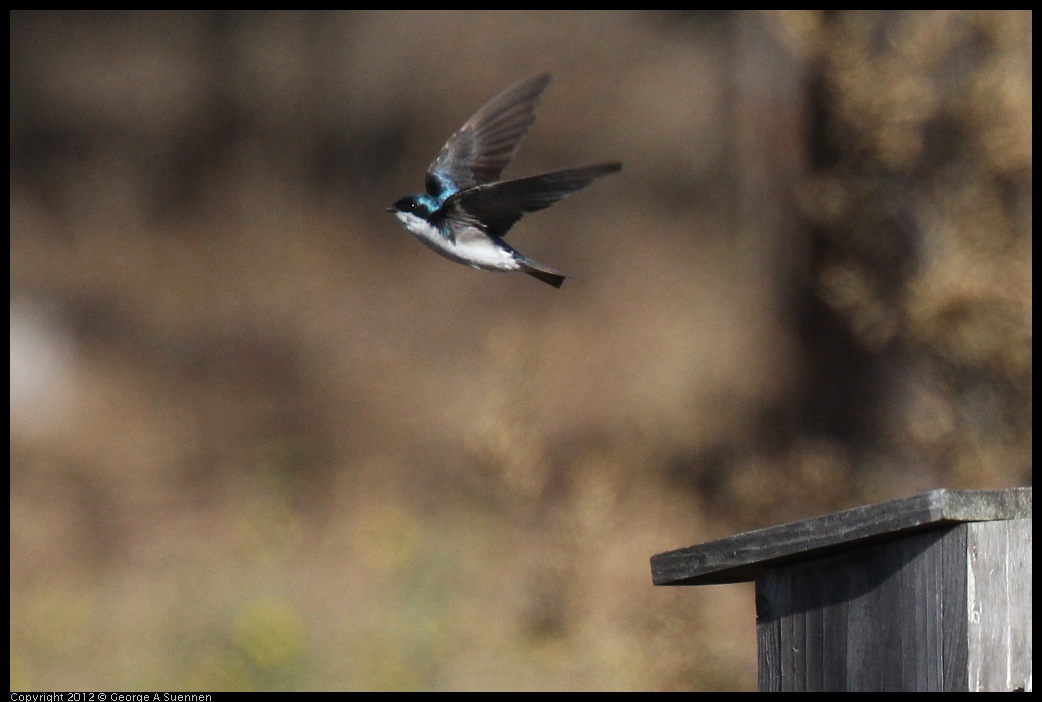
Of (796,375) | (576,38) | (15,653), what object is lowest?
(15,653)

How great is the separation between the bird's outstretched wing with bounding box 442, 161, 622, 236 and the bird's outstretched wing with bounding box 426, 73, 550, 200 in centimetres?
40

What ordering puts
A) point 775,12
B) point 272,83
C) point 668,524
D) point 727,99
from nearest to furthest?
1. point 775,12
2. point 668,524
3. point 727,99
4. point 272,83

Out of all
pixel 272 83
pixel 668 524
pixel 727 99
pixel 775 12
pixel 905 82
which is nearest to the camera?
pixel 905 82

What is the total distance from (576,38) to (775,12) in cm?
160

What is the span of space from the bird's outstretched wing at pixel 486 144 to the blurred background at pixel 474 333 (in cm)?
345

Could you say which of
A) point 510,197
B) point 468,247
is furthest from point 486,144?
point 510,197

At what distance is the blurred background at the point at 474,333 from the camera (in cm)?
551

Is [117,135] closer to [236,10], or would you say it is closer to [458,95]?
[236,10]

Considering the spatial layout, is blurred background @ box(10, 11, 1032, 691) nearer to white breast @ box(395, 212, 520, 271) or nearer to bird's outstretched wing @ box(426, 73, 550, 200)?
bird's outstretched wing @ box(426, 73, 550, 200)

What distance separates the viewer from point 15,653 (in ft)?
18.7

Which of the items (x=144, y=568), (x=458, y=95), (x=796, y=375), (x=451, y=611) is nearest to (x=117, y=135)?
(x=458, y=95)

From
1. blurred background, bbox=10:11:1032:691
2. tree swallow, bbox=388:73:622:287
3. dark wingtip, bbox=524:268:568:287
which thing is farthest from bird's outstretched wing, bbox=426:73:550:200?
blurred background, bbox=10:11:1032:691

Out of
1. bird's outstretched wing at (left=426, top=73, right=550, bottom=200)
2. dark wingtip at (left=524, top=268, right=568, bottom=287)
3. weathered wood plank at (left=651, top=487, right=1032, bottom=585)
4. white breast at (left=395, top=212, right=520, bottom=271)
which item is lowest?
weathered wood plank at (left=651, top=487, right=1032, bottom=585)

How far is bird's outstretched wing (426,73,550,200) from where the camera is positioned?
2373 mm
